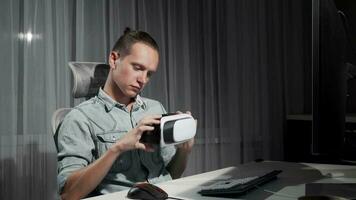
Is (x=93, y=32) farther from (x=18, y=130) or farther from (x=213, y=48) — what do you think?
(x=213, y=48)

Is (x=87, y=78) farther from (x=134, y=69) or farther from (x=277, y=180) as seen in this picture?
(x=277, y=180)

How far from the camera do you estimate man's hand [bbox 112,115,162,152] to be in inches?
43.1

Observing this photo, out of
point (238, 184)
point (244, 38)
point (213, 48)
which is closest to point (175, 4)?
point (213, 48)

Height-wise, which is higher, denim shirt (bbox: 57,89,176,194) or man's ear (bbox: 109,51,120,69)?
man's ear (bbox: 109,51,120,69)

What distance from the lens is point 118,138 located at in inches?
53.9

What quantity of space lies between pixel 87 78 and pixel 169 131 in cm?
56

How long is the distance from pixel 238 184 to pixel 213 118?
1.78 m

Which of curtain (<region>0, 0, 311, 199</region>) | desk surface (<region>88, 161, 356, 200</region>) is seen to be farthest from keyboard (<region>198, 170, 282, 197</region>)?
curtain (<region>0, 0, 311, 199</region>)

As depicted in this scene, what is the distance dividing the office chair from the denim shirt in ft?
0.33

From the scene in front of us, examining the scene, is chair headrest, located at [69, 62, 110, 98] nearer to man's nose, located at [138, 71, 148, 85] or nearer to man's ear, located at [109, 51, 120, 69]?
man's ear, located at [109, 51, 120, 69]

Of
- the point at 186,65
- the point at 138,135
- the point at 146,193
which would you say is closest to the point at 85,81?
the point at 138,135

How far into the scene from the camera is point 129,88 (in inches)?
56.4

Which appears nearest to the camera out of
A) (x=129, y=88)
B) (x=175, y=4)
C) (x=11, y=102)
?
(x=129, y=88)

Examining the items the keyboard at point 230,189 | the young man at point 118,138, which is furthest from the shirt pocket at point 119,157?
the keyboard at point 230,189
